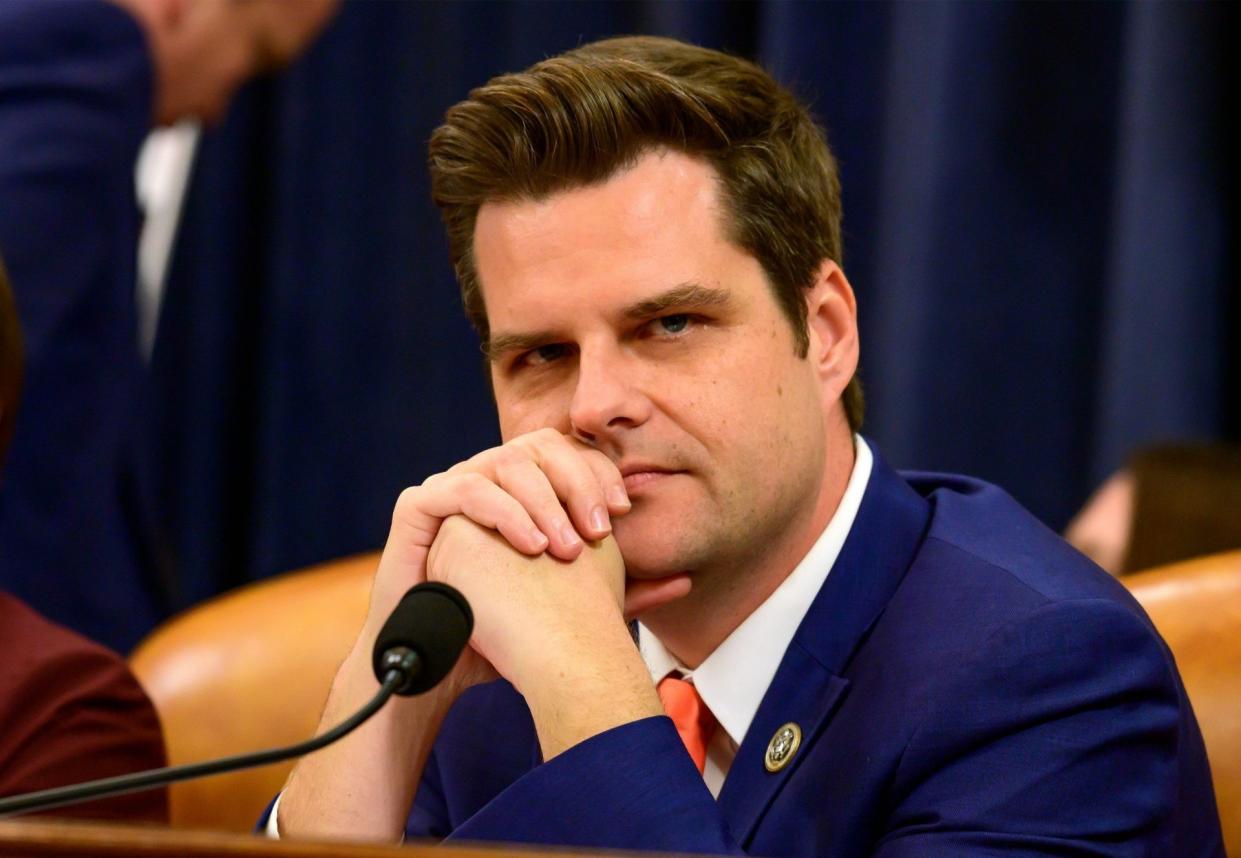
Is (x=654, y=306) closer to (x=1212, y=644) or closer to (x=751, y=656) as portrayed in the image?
(x=751, y=656)

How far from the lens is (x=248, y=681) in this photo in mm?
1763

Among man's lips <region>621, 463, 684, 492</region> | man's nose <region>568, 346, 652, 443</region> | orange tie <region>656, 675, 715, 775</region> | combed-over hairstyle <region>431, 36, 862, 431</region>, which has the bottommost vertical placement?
orange tie <region>656, 675, 715, 775</region>

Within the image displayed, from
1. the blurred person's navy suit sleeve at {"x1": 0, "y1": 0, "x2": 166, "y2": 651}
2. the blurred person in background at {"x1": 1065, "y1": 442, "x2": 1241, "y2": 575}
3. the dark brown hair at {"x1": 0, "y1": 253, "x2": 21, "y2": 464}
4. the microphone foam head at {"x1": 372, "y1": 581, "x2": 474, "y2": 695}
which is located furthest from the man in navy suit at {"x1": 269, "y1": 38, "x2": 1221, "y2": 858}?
the blurred person's navy suit sleeve at {"x1": 0, "y1": 0, "x2": 166, "y2": 651}

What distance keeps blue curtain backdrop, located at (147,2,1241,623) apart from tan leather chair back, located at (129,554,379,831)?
3.59 feet

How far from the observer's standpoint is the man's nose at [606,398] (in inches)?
50.4

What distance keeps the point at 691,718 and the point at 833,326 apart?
35cm

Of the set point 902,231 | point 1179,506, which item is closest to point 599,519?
point 1179,506

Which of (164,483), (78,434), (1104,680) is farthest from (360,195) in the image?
(1104,680)

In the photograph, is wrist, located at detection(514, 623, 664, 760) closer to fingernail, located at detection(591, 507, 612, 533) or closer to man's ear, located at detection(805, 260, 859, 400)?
fingernail, located at detection(591, 507, 612, 533)

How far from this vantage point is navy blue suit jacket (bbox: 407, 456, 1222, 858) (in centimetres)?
111

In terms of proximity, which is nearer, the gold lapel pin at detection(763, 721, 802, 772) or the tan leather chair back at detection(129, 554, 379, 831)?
the gold lapel pin at detection(763, 721, 802, 772)

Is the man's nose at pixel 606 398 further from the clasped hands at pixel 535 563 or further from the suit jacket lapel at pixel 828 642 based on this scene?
the suit jacket lapel at pixel 828 642

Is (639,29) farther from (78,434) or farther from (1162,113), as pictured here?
(78,434)

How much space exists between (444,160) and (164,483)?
2199 mm
